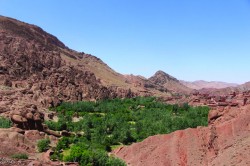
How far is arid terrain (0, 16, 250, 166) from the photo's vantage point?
35156 mm

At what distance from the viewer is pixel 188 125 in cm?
7081

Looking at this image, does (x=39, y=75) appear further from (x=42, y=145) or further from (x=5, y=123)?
(x=42, y=145)

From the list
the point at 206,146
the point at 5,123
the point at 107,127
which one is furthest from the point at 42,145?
the point at 107,127

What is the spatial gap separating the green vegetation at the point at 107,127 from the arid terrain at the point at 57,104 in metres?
3.29

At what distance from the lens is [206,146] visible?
36250 mm

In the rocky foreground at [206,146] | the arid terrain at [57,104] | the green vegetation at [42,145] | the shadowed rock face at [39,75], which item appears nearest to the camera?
the rocky foreground at [206,146]

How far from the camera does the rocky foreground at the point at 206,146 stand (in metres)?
32.4

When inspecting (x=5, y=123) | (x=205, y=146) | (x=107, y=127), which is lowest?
(x=107, y=127)

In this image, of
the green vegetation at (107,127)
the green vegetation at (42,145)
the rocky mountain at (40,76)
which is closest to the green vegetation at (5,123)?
the green vegetation at (107,127)

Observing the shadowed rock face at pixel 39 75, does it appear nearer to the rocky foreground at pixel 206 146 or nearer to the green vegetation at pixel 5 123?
the green vegetation at pixel 5 123

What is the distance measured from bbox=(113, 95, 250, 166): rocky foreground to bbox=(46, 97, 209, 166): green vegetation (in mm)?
3872

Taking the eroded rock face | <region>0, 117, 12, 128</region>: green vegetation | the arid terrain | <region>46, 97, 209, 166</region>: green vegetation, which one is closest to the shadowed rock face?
the arid terrain

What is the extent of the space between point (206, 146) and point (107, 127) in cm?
3828

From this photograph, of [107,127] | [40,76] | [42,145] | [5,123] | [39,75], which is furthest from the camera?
[39,75]
